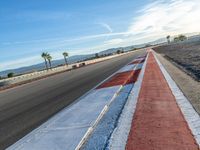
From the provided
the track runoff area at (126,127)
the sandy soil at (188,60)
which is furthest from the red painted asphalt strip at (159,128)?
the sandy soil at (188,60)

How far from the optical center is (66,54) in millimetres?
170000

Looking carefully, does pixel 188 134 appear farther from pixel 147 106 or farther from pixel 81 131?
pixel 147 106

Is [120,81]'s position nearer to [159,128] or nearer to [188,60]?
[159,128]

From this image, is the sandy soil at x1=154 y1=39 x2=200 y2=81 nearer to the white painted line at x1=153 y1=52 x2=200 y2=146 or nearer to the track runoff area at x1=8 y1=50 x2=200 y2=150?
the white painted line at x1=153 y1=52 x2=200 y2=146

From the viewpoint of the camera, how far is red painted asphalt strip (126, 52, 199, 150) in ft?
17.1

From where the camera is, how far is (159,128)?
20.5 ft

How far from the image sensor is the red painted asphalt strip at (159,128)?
521cm

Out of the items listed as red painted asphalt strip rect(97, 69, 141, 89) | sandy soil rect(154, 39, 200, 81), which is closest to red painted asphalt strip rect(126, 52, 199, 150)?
sandy soil rect(154, 39, 200, 81)

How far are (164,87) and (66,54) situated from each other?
159735 millimetres

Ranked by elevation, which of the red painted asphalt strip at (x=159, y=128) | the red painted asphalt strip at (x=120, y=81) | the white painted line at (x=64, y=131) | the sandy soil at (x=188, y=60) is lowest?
the sandy soil at (x=188, y=60)

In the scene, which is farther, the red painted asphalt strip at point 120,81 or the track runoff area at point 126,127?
the red painted asphalt strip at point 120,81

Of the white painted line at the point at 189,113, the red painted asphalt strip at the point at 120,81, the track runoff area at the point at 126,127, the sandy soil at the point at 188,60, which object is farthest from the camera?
the sandy soil at the point at 188,60

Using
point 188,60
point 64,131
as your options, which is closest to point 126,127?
point 64,131

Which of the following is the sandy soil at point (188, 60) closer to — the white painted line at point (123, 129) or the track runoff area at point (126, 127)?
the track runoff area at point (126, 127)
